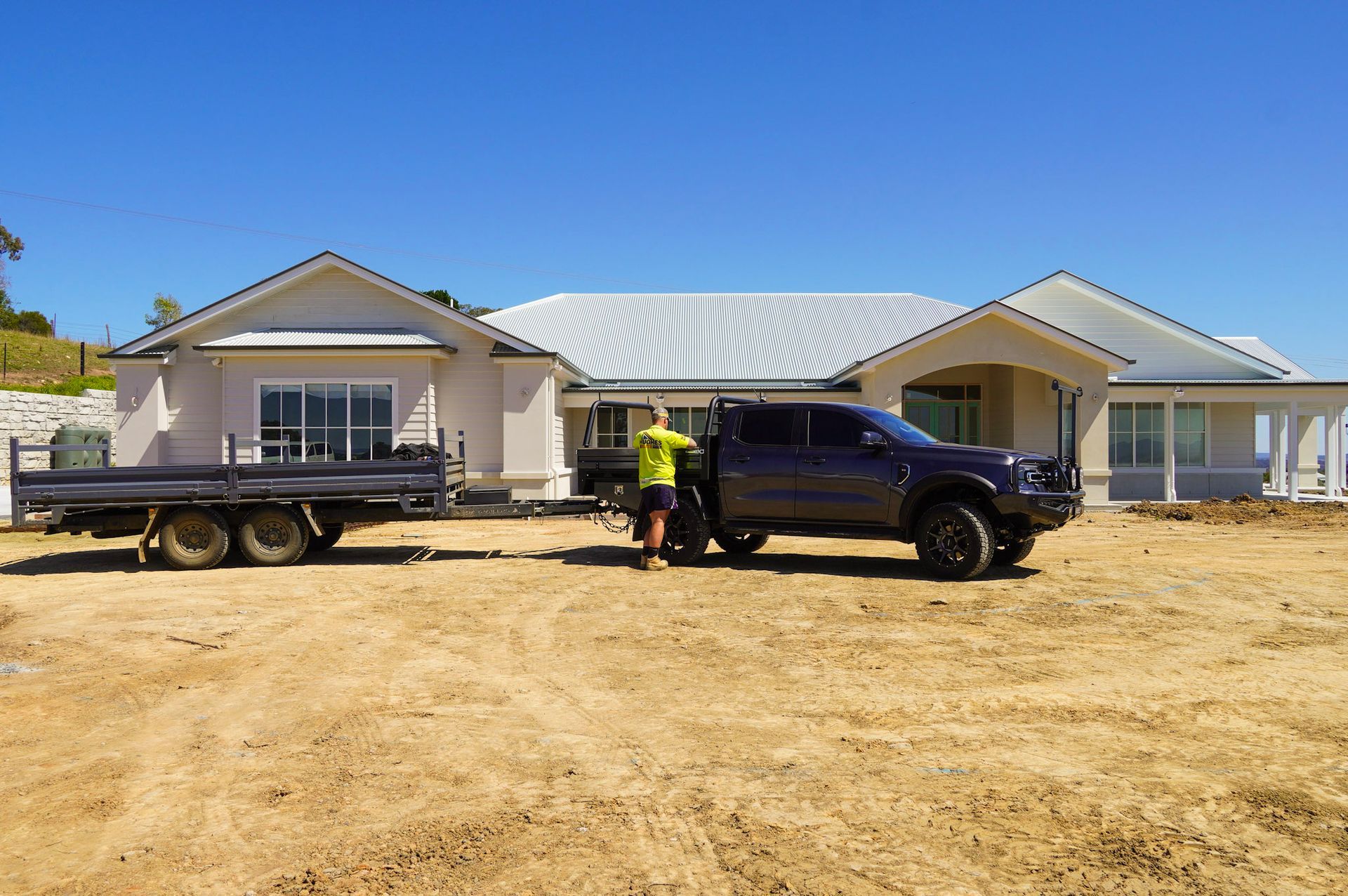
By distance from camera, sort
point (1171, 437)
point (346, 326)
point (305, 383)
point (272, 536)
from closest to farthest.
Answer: point (272, 536), point (305, 383), point (346, 326), point (1171, 437)

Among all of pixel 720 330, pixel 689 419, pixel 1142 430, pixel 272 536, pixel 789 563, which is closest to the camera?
pixel 272 536

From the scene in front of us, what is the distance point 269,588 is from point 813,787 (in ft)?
25.2

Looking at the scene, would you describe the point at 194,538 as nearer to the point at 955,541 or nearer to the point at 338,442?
the point at 338,442

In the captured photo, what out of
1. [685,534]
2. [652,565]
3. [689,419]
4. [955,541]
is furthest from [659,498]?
[689,419]

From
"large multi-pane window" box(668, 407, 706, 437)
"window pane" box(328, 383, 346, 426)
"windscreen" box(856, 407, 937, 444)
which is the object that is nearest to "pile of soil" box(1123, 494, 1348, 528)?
"large multi-pane window" box(668, 407, 706, 437)

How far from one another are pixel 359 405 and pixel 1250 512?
1877 cm

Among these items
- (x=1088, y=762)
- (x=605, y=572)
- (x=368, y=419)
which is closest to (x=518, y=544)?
(x=605, y=572)

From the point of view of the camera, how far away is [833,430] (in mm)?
11227

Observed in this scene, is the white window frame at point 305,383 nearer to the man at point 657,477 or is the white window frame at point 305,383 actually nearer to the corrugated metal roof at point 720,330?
the corrugated metal roof at point 720,330

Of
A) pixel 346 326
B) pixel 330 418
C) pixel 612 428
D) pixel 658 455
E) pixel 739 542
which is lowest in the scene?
pixel 739 542

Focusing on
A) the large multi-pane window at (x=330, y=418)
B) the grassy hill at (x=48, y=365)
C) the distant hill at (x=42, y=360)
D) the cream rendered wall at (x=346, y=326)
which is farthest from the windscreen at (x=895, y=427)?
the distant hill at (x=42, y=360)

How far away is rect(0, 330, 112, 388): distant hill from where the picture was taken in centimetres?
3462

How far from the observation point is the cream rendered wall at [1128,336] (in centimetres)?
2367

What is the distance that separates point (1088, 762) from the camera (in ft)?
15.6
